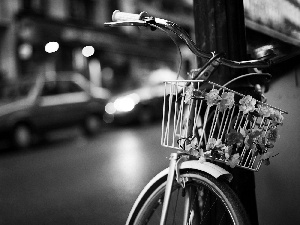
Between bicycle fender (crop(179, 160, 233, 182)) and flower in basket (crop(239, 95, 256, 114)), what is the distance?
0.28 metres

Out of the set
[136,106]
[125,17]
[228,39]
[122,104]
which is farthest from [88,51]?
[125,17]

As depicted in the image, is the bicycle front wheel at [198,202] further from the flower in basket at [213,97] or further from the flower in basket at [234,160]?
the flower in basket at [213,97]

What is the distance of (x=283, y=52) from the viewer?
3.16 m

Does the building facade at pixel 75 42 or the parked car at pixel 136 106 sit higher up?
the building facade at pixel 75 42

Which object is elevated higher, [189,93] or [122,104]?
[122,104]

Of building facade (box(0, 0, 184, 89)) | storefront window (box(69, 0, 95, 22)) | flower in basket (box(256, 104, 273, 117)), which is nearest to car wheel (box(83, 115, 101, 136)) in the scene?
building facade (box(0, 0, 184, 89))

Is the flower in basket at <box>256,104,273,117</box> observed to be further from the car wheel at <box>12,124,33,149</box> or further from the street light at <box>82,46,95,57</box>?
the street light at <box>82,46,95,57</box>

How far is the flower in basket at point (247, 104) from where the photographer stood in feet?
6.97

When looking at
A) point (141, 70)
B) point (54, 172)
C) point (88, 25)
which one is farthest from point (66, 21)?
point (54, 172)

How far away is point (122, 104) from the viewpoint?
14992mm

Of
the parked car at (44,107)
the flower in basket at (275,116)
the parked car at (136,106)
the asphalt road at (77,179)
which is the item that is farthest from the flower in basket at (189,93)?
the parked car at (136,106)

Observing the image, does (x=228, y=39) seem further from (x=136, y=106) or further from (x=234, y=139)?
(x=136, y=106)

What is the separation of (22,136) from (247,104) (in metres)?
9.96

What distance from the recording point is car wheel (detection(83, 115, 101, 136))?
523 inches
